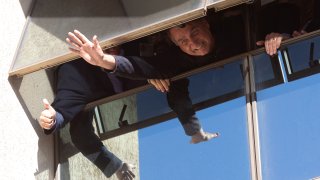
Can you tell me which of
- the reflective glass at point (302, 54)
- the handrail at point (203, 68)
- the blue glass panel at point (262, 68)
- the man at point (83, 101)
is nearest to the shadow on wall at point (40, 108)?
the man at point (83, 101)

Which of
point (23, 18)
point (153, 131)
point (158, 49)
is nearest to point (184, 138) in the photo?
point (153, 131)

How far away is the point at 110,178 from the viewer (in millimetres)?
7234

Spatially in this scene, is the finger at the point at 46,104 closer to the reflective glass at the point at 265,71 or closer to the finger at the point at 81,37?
the finger at the point at 81,37

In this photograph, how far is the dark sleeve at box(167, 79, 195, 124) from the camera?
7.11 m

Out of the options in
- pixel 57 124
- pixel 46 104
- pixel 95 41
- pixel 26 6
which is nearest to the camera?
pixel 95 41

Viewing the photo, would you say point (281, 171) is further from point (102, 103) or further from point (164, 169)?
point (102, 103)

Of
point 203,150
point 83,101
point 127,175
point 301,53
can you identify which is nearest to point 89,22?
point 83,101

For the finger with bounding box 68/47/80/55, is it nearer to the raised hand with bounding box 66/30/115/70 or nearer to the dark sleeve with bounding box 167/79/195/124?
the raised hand with bounding box 66/30/115/70

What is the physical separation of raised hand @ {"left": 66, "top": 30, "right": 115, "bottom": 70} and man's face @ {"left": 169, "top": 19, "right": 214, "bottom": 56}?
578mm

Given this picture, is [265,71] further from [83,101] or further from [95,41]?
[83,101]

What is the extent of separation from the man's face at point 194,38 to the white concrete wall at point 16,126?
1.16m

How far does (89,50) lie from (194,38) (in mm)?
800

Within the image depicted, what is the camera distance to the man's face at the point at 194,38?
7.16 meters

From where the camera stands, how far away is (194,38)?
7164 millimetres
